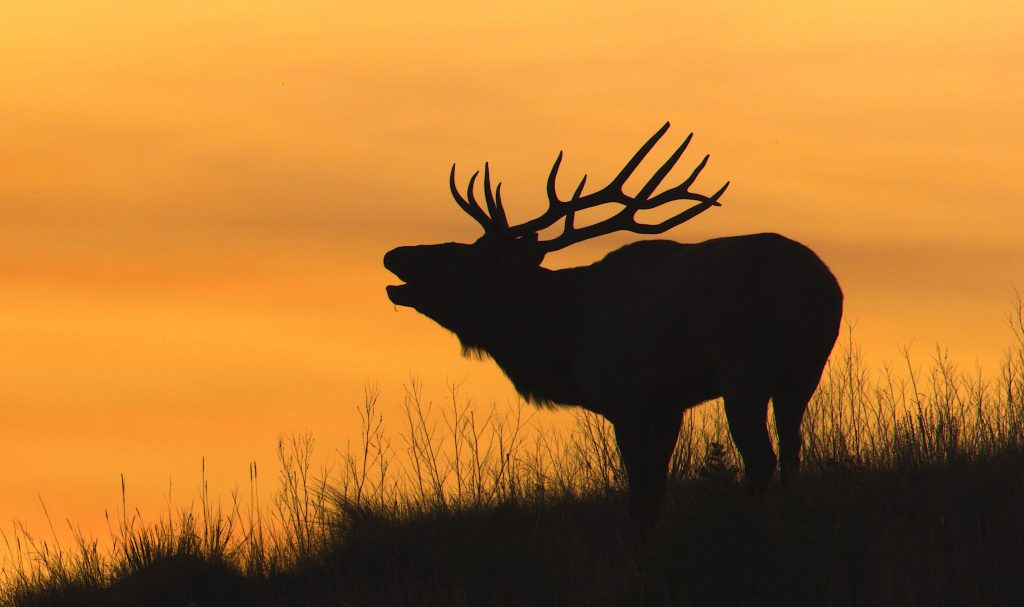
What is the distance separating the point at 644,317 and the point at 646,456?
2.61 feet

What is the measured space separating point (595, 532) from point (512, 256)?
6.14 ft

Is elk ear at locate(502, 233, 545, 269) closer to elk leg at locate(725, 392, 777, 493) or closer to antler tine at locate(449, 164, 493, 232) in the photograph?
antler tine at locate(449, 164, 493, 232)

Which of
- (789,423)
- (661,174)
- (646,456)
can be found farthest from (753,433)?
(661,174)

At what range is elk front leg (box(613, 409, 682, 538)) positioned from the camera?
8.19 m

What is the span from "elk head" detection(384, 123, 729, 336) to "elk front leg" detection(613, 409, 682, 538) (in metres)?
1.58

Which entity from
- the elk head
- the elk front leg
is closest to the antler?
the elk head

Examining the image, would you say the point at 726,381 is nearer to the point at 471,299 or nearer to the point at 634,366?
the point at 634,366

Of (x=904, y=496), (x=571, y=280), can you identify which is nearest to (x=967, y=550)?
(x=904, y=496)

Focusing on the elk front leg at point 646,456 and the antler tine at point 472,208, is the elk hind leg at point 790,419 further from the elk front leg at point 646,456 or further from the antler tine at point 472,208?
the antler tine at point 472,208

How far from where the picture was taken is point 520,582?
7594mm

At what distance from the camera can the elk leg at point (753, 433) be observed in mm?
7387

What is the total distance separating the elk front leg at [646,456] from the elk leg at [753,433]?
2.57 ft

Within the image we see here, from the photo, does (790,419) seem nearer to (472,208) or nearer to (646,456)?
(646,456)

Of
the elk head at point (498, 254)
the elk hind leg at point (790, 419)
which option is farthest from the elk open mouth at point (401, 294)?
the elk hind leg at point (790, 419)
